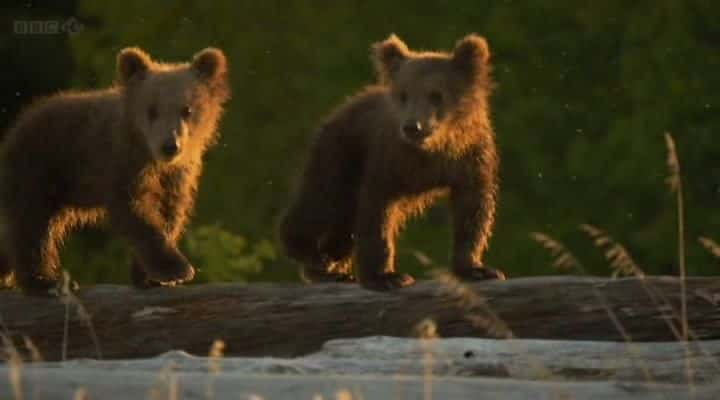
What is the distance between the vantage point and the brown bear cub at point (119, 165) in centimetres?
794

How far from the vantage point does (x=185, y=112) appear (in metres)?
8.18

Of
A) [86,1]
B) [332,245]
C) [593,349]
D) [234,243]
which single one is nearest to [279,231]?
[332,245]

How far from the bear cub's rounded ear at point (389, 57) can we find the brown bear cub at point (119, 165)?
827 millimetres

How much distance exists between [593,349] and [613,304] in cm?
52

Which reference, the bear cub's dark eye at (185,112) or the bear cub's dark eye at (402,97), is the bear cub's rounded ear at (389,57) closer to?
the bear cub's dark eye at (402,97)

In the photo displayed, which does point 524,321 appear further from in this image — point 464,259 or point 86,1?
point 86,1

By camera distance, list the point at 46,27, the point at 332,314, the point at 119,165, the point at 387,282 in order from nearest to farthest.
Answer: the point at 332,314, the point at 387,282, the point at 119,165, the point at 46,27

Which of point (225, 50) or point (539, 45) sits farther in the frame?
point (225, 50)

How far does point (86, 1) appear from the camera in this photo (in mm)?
15023

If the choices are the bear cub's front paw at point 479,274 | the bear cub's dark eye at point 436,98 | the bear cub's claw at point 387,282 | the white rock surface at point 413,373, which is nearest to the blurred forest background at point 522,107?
the bear cub's dark eye at point 436,98

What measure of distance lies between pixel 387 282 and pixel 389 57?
1.52m

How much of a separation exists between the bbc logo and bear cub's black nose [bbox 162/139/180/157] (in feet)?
24.2

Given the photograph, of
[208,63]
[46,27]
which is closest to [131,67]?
[208,63]

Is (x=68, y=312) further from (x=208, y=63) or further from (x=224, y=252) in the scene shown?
(x=224, y=252)
